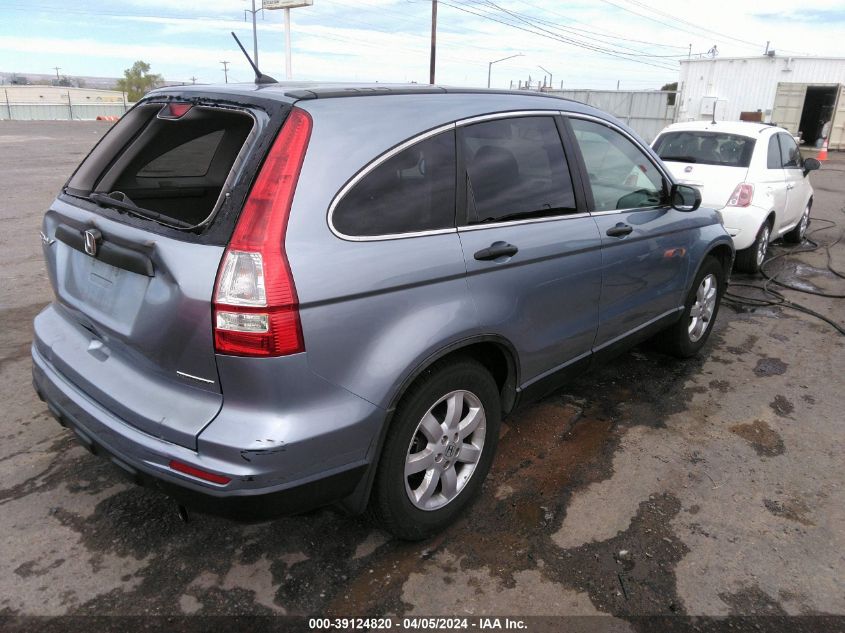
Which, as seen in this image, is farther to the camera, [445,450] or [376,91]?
[445,450]

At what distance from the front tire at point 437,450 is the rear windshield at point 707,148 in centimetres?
595

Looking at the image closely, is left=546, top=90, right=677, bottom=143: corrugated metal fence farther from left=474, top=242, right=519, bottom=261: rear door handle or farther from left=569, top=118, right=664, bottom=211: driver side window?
left=474, top=242, right=519, bottom=261: rear door handle

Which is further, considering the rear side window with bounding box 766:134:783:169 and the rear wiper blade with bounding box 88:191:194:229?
the rear side window with bounding box 766:134:783:169

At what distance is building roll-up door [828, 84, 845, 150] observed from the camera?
27.1 meters

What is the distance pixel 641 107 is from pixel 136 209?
2924 cm

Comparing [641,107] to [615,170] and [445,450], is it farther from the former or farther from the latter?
[445,450]

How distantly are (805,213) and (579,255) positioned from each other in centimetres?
787

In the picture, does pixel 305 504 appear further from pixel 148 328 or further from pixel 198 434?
pixel 148 328

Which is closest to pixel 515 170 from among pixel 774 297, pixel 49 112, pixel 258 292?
pixel 258 292

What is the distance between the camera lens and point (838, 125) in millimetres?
27641

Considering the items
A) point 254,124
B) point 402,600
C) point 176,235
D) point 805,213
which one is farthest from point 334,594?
point 805,213

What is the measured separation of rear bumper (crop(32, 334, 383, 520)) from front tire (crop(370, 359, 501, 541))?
18 centimetres

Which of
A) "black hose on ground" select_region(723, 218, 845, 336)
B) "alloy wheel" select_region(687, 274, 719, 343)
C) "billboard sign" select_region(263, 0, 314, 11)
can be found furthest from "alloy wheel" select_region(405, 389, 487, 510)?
"billboard sign" select_region(263, 0, 314, 11)

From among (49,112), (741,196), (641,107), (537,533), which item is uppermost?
(641,107)
